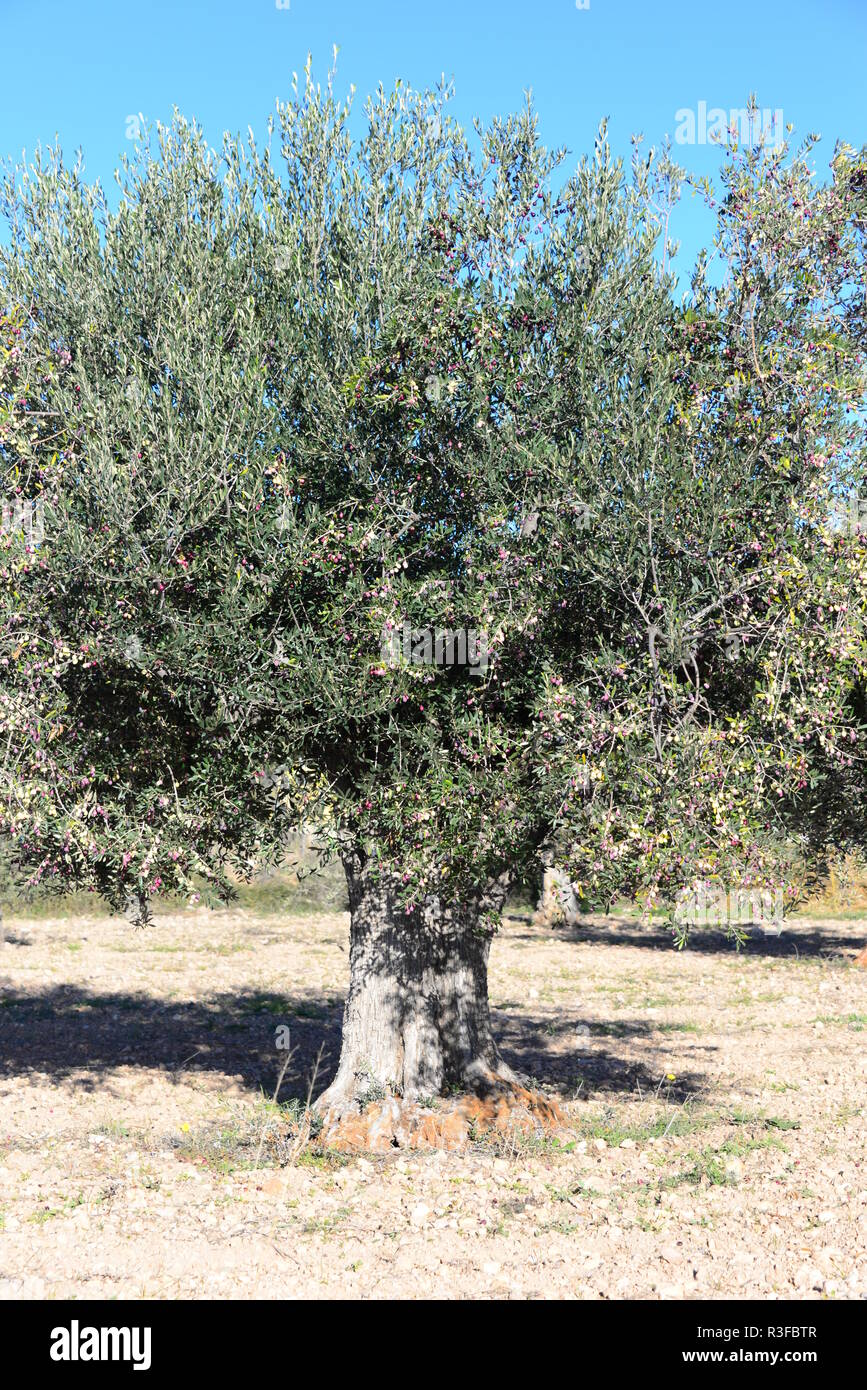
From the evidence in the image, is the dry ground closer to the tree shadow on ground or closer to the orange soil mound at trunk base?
the tree shadow on ground

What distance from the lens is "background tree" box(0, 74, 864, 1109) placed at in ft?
31.3

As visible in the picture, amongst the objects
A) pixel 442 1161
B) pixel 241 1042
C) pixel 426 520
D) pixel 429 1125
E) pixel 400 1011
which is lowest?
pixel 241 1042

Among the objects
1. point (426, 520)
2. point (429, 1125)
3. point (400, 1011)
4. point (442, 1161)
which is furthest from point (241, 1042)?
point (426, 520)

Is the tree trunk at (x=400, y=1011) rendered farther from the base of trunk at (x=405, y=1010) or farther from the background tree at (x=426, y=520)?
the background tree at (x=426, y=520)

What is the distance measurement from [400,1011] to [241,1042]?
7139 mm

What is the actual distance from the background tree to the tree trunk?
6.32ft

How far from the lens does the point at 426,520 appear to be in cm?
1109

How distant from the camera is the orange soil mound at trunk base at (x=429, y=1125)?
1249 cm

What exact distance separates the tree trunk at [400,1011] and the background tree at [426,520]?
6.32ft

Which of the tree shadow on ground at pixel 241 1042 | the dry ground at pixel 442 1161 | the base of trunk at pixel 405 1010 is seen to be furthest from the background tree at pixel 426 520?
the tree shadow on ground at pixel 241 1042

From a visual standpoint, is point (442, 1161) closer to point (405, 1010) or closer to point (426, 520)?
point (405, 1010)

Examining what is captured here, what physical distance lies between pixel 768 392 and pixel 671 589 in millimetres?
2143

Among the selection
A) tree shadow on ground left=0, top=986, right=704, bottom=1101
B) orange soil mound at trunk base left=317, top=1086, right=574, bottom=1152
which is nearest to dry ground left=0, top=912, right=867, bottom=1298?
A: tree shadow on ground left=0, top=986, right=704, bottom=1101
